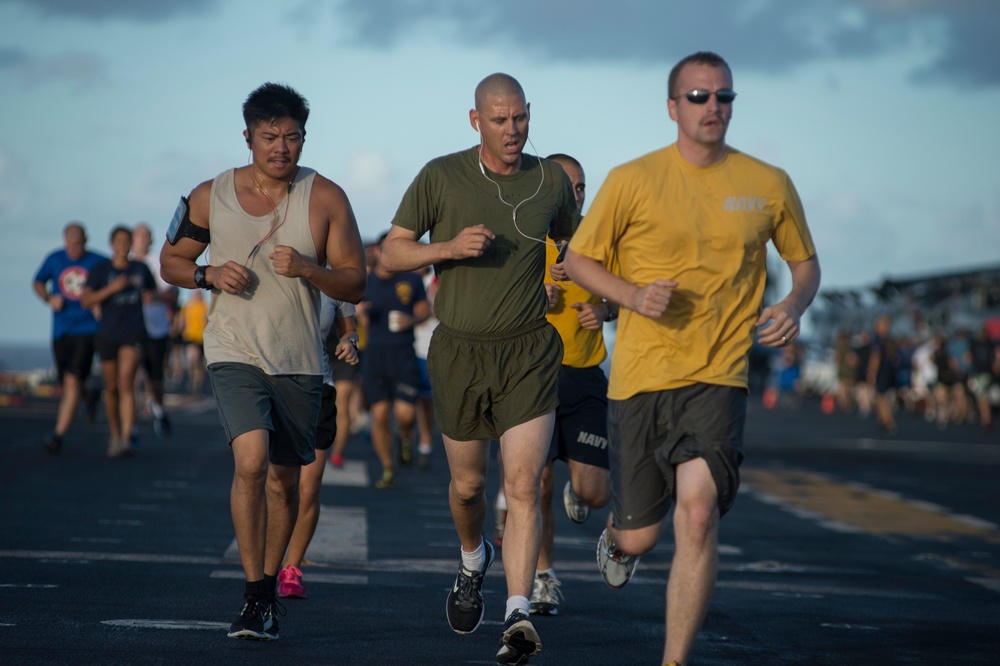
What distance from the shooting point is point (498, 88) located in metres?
6.73

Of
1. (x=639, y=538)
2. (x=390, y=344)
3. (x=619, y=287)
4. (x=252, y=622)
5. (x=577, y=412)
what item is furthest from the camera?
(x=390, y=344)

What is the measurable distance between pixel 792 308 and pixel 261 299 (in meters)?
2.28

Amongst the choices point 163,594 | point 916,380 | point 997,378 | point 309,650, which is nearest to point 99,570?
point 163,594

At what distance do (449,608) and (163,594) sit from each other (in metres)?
1.68

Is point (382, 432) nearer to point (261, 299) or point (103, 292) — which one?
point (103, 292)

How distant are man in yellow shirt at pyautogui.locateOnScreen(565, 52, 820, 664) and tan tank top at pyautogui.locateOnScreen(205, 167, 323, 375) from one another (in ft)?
4.70

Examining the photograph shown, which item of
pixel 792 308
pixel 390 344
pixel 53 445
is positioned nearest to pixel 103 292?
pixel 53 445

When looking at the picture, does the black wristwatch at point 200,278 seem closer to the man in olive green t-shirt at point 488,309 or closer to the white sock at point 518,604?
the man in olive green t-shirt at point 488,309

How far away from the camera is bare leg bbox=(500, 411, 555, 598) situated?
253 inches

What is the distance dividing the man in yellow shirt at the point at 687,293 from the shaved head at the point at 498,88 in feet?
3.09

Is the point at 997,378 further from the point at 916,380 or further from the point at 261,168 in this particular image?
the point at 261,168

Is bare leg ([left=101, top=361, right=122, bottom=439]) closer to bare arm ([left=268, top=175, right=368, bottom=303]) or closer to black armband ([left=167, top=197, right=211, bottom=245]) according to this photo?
black armband ([left=167, top=197, right=211, bottom=245])

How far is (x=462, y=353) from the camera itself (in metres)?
6.73

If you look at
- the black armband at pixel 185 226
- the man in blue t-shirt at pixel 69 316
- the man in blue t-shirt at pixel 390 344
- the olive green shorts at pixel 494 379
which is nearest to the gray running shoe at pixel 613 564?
the olive green shorts at pixel 494 379
